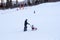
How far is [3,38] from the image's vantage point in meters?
8.45

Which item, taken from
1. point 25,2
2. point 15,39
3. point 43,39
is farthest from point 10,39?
point 25,2

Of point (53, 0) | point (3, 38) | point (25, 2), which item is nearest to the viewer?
point (3, 38)

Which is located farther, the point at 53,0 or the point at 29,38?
the point at 53,0

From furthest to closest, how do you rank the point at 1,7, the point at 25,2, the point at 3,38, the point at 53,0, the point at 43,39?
the point at 53,0, the point at 25,2, the point at 1,7, the point at 3,38, the point at 43,39

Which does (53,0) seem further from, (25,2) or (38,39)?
(38,39)

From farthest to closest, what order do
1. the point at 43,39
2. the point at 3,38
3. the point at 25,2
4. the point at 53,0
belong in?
the point at 53,0
the point at 25,2
the point at 3,38
the point at 43,39

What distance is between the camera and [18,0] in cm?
3194

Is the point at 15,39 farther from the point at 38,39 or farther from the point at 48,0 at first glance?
the point at 48,0

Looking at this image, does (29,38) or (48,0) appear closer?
(29,38)

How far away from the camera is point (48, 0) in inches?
1355

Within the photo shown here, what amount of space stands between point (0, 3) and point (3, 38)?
2250 cm

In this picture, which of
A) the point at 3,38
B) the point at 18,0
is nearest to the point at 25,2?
the point at 18,0

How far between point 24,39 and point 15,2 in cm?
2427

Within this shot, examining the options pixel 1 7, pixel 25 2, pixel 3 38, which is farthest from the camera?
pixel 25 2
